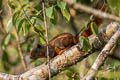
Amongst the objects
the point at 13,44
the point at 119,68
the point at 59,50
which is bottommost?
the point at 13,44

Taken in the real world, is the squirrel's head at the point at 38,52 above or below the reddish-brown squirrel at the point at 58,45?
below

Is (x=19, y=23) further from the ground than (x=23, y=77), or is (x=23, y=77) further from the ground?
(x=19, y=23)

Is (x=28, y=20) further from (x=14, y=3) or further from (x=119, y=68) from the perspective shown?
(x=119, y=68)

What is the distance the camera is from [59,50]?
3805mm

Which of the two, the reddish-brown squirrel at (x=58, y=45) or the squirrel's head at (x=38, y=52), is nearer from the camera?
the reddish-brown squirrel at (x=58, y=45)

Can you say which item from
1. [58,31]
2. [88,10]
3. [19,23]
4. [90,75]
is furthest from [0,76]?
[58,31]

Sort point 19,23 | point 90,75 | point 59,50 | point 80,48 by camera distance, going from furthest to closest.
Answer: point 59,50 → point 80,48 → point 19,23 → point 90,75

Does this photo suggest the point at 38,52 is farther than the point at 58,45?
Yes

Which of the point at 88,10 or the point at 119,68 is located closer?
the point at 88,10

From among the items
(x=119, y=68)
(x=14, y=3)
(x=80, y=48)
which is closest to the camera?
(x=119, y=68)

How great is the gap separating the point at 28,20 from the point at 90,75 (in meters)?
1.04

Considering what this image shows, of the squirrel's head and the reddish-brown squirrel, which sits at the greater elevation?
the reddish-brown squirrel

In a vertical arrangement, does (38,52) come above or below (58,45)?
below

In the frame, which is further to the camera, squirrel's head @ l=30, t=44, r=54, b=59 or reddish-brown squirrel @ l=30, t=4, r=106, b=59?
squirrel's head @ l=30, t=44, r=54, b=59
